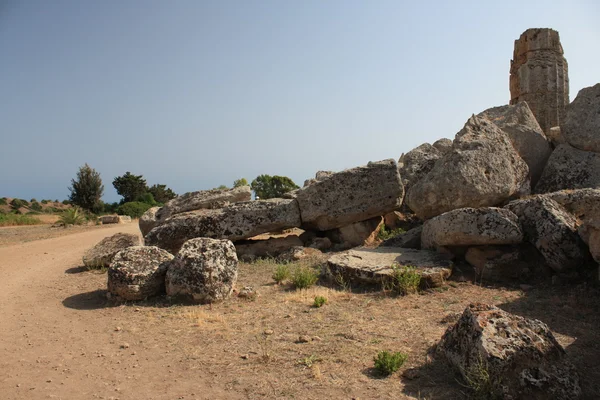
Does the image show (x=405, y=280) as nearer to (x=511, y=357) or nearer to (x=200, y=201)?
(x=511, y=357)

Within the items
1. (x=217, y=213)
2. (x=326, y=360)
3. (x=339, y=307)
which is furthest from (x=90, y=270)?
(x=326, y=360)

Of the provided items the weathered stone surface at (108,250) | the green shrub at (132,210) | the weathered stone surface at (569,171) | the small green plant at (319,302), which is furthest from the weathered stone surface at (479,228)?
the green shrub at (132,210)

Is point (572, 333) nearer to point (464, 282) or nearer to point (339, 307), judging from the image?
point (464, 282)

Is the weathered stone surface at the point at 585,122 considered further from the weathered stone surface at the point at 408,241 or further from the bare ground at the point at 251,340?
the bare ground at the point at 251,340

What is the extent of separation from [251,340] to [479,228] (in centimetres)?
425

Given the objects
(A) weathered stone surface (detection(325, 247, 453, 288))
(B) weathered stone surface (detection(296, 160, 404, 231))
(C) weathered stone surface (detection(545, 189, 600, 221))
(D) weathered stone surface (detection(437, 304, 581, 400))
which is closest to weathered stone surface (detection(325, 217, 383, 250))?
(B) weathered stone surface (detection(296, 160, 404, 231))

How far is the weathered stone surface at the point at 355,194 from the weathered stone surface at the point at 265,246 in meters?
0.67

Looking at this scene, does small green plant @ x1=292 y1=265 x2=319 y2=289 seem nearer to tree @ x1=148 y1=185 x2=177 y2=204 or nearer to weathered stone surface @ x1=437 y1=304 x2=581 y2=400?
weathered stone surface @ x1=437 y1=304 x2=581 y2=400

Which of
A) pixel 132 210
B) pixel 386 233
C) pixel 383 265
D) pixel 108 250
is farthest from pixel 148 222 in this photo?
pixel 132 210

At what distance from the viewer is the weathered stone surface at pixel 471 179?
940 cm

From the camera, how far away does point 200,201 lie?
11.7m

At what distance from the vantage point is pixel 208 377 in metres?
4.54

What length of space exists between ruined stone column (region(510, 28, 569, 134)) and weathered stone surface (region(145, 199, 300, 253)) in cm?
910

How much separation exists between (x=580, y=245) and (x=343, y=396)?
5034 mm
